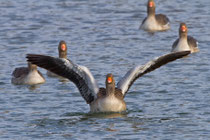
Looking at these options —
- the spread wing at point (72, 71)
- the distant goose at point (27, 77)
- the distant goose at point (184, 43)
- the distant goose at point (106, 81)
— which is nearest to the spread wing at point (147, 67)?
the distant goose at point (106, 81)

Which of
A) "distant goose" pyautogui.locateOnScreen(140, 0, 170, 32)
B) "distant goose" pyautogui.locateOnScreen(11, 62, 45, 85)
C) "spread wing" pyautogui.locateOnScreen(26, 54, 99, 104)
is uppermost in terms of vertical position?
"distant goose" pyautogui.locateOnScreen(140, 0, 170, 32)

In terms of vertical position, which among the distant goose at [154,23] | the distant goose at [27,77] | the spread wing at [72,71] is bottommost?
the distant goose at [27,77]

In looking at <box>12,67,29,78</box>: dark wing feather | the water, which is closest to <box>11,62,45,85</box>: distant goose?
<box>12,67,29,78</box>: dark wing feather

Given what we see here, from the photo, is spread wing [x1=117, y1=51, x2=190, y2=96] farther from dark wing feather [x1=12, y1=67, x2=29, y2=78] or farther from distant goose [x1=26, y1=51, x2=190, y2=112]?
dark wing feather [x1=12, y1=67, x2=29, y2=78]

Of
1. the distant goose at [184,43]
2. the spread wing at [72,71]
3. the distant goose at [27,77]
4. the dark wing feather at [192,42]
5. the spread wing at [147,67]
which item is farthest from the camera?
the dark wing feather at [192,42]

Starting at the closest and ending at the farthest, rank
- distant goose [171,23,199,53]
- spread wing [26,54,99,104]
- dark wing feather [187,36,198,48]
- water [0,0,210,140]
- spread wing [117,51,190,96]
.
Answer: water [0,0,210,140]
spread wing [26,54,99,104]
spread wing [117,51,190,96]
distant goose [171,23,199,53]
dark wing feather [187,36,198,48]

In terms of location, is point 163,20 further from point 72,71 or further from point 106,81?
point 72,71

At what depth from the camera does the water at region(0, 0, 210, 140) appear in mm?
16672

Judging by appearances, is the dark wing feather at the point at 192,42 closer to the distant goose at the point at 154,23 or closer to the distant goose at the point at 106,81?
the distant goose at the point at 154,23

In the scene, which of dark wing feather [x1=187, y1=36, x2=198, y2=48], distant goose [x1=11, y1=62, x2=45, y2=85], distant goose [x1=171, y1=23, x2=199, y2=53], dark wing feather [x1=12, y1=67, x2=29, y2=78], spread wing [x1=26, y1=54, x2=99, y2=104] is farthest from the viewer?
dark wing feather [x1=187, y1=36, x2=198, y2=48]

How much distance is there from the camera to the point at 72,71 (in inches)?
700

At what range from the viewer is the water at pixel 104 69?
54.7 feet

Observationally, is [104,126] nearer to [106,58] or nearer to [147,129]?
[147,129]

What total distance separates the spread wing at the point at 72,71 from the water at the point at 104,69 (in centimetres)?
58
